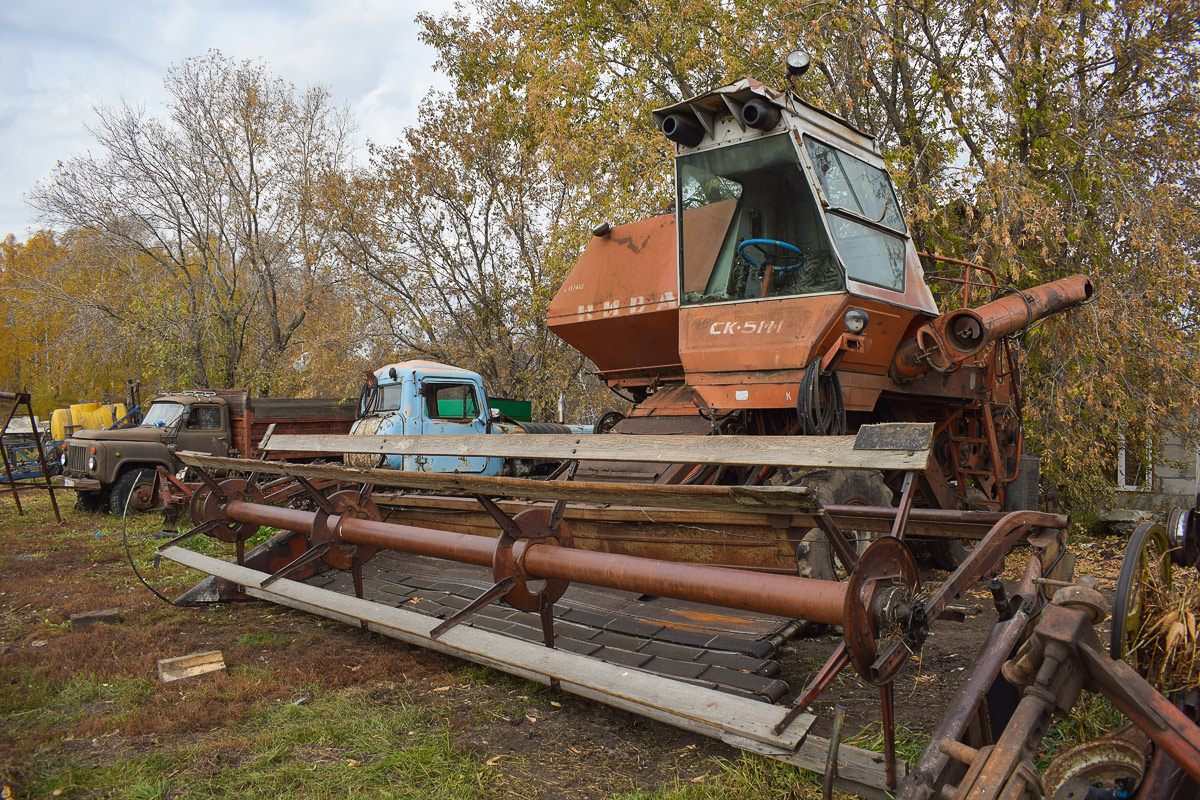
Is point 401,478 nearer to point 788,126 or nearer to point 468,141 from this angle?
point 788,126

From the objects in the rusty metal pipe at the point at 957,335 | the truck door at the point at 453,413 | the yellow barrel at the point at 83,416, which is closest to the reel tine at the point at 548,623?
the rusty metal pipe at the point at 957,335

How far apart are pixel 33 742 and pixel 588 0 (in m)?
13.2

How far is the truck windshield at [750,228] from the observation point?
488cm

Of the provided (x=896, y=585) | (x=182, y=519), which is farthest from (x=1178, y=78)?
(x=182, y=519)

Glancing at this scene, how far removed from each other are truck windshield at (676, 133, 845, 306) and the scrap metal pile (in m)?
1.70

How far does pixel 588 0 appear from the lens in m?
13.4

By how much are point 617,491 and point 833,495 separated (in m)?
1.81

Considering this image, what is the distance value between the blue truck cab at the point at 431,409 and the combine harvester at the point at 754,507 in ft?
15.7

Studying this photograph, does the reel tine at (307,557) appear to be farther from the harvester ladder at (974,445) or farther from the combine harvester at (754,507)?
the harvester ladder at (974,445)

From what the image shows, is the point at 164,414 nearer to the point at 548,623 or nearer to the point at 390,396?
the point at 390,396

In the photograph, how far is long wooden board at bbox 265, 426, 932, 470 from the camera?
235cm

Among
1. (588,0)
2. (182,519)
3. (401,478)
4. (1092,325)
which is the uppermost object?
(588,0)

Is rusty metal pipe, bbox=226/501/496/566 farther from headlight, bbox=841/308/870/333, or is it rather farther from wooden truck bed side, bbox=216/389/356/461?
wooden truck bed side, bbox=216/389/356/461

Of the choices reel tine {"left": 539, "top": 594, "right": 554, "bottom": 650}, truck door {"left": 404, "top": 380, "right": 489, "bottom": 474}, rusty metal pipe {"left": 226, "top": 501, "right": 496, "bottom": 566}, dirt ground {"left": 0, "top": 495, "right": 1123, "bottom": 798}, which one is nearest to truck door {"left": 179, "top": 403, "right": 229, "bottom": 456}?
truck door {"left": 404, "top": 380, "right": 489, "bottom": 474}
